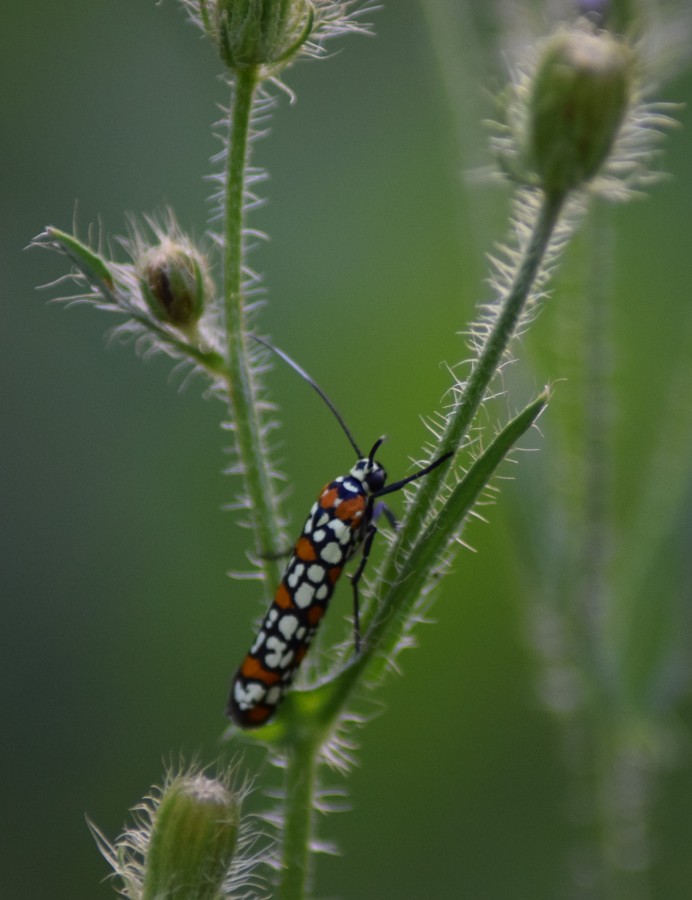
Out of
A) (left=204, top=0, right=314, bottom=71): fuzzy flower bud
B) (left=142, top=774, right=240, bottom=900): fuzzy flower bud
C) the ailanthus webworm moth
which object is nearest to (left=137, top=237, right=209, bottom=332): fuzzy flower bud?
the ailanthus webworm moth

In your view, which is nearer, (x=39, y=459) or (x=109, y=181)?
(x=39, y=459)

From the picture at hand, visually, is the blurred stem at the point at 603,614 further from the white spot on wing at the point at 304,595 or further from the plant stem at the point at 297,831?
the plant stem at the point at 297,831

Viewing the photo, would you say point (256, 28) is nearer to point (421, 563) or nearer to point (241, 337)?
point (241, 337)

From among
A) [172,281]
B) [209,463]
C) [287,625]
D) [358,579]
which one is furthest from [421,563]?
[209,463]

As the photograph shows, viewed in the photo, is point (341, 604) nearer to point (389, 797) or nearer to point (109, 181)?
point (389, 797)

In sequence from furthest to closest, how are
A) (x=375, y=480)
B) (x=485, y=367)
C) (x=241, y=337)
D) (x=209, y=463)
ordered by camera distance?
1. (x=209, y=463)
2. (x=375, y=480)
3. (x=241, y=337)
4. (x=485, y=367)

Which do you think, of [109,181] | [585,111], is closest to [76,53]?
[109,181]
